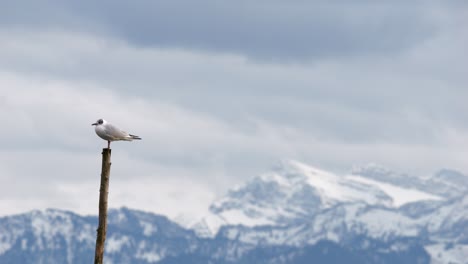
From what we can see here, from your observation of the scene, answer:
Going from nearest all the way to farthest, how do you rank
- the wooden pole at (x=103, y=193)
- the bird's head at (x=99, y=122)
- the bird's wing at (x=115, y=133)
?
1. the wooden pole at (x=103, y=193)
2. the bird's wing at (x=115, y=133)
3. the bird's head at (x=99, y=122)

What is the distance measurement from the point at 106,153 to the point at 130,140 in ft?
6.29

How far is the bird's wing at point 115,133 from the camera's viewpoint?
2660 inches

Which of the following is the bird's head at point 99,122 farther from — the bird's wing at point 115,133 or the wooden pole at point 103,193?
the wooden pole at point 103,193

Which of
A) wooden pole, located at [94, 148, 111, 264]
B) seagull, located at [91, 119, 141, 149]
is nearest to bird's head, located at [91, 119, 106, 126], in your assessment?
seagull, located at [91, 119, 141, 149]

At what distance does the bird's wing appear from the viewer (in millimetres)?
67562

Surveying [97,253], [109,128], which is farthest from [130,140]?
[97,253]

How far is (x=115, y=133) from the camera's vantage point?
222 ft

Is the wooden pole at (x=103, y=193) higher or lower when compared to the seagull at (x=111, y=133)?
lower

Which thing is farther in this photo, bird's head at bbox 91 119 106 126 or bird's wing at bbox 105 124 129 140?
bird's head at bbox 91 119 106 126

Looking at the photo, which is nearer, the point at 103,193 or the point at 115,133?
the point at 103,193

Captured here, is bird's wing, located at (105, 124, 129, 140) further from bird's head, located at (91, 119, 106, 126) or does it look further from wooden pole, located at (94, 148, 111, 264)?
wooden pole, located at (94, 148, 111, 264)

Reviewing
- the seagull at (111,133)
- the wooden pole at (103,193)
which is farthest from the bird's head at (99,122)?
the wooden pole at (103,193)

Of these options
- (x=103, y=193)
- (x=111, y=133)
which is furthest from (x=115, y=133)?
(x=103, y=193)

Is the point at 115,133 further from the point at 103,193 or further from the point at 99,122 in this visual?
the point at 103,193
